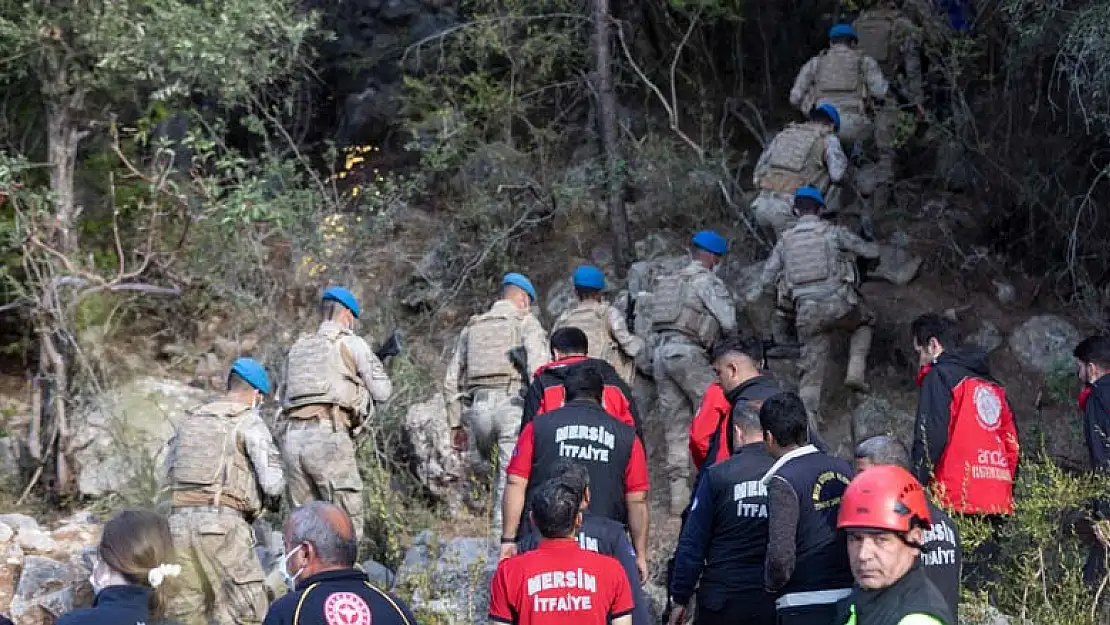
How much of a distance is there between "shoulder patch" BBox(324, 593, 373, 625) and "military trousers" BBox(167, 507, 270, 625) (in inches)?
171

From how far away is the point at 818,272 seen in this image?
1063 cm

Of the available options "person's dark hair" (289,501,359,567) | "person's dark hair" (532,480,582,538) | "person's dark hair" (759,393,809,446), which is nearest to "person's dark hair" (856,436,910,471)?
"person's dark hair" (759,393,809,446)

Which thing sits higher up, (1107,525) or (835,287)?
(835,287)

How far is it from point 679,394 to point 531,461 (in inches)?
145

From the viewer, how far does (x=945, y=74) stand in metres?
12.9

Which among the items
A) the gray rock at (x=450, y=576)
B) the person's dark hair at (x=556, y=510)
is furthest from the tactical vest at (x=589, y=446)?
the person's dark hair at (x=556, y=510)

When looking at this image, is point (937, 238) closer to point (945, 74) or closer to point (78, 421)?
point (945, 74)

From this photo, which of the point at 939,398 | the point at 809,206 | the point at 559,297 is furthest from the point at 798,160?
the point at 939,398

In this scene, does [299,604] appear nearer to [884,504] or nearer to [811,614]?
[884,504]

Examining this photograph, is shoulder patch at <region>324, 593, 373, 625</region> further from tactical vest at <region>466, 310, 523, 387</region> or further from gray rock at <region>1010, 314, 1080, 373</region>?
gray rock at <region>1010, 314, 1080, 373</region>

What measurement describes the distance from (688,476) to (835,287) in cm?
185

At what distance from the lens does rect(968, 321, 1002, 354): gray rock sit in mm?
12086

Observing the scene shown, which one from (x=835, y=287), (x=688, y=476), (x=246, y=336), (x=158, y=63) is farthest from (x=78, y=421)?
(x=835, y=287)

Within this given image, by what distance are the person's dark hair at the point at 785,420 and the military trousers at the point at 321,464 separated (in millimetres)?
4547
